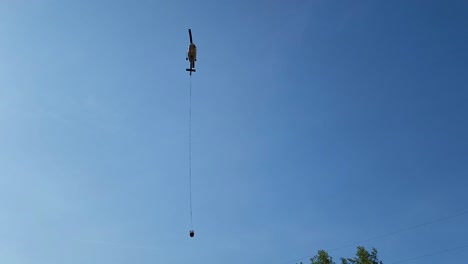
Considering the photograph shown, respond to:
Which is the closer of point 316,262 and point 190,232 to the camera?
point 190,232

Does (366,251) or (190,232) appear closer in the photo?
(190,232)

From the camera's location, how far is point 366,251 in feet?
119

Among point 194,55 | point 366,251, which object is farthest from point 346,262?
point 194,55

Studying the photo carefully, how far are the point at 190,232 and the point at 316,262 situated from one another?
55.6 feet

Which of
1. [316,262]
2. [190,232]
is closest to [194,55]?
[190,232]

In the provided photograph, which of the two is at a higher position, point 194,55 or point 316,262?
point 194,55

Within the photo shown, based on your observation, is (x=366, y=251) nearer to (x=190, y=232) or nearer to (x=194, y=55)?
(x=190, y=232)

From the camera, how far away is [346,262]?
3700 cm

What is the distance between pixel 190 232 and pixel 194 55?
12.3 meters

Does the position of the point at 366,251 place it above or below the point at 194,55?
below

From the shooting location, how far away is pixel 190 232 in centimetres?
2650

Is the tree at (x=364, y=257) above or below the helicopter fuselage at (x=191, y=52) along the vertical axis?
below

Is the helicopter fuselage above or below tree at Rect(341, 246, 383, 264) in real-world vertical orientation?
above

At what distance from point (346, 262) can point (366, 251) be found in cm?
226
